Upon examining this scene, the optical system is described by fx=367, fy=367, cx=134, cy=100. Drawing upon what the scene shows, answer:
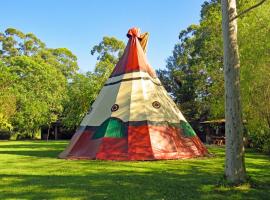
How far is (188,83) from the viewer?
43594 millimetres

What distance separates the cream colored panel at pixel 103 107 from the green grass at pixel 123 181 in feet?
9.30

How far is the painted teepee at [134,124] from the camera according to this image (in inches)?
610

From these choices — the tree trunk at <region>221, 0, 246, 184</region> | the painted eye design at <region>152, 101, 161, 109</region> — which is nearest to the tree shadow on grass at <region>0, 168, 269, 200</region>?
the tree trunk at <region>221, 0, 246, 184</region>

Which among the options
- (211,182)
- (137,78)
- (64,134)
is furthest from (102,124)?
(64,134)

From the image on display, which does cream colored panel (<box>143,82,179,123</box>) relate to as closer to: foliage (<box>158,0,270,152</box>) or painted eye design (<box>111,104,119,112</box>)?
painted eye design (<box>111,104,119,112</box>)

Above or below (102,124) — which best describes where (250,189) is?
below

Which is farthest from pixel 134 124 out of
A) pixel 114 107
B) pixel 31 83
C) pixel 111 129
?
pixel 31 83

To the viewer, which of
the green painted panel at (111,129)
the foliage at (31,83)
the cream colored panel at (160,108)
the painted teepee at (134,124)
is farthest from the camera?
the foliage at (31,83)

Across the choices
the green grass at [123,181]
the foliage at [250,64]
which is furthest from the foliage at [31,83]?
the green grass at [123,181]

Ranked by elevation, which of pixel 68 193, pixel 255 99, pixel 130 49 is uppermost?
pixel 130 49

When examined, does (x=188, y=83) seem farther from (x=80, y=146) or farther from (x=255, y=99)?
(x=80, y=146)

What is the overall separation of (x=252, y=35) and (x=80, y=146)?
10.3 m

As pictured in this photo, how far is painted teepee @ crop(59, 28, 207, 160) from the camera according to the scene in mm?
15484

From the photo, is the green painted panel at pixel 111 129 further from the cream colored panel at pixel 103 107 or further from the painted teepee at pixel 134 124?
the cream colored panel at pixel 103 107
